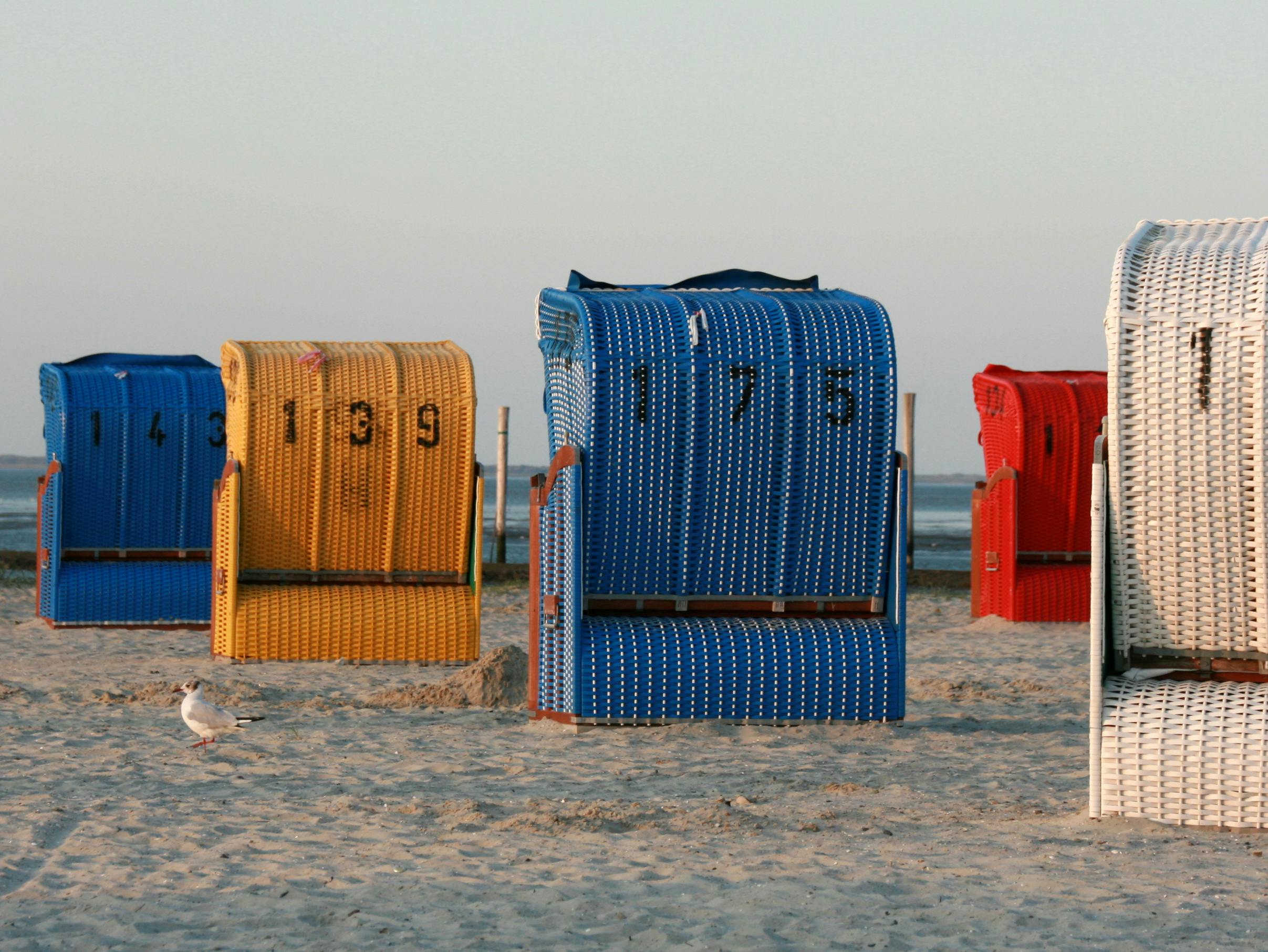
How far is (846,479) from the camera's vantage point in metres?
8.86

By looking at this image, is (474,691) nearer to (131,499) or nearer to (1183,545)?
(1183,545)

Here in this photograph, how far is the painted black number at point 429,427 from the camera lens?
12250mm

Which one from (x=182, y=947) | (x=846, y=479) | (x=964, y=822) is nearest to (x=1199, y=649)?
(x=964, y=822)

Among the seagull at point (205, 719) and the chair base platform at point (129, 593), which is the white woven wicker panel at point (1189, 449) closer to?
the seagull at point (205, 719)

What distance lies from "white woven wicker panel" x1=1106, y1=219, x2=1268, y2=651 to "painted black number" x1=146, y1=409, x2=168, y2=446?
10421 millimetres

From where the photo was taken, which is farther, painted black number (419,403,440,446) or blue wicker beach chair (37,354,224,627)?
blue wicker beach chair (37,354,224,627)

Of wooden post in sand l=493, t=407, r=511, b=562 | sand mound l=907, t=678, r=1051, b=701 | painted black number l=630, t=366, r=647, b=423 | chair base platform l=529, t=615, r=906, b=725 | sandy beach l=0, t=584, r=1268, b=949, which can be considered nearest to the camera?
sandy beach l=0, t=584, r=1268, b=949

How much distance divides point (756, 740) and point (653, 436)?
5.42ft

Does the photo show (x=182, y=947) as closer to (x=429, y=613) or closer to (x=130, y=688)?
(x=130, y=688)

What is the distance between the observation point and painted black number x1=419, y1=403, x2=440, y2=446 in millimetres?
12250

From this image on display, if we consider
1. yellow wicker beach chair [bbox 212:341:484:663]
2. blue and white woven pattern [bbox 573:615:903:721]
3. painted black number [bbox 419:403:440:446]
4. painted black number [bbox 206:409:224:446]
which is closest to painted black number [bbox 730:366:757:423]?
blue and white woven pattern [bbox 573:615:903:721]

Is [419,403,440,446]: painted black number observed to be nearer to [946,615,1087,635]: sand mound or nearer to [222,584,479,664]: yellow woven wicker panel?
[222,584,479,664]: yellow woven wicker panel

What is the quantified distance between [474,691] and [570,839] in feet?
14.1

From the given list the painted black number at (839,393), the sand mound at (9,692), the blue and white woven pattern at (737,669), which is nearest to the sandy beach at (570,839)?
the sand mound at (9,692)
